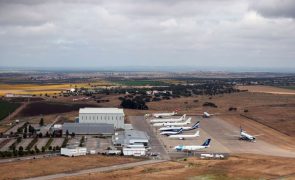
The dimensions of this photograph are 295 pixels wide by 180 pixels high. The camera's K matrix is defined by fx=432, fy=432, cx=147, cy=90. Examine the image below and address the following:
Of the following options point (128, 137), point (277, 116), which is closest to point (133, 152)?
point (128, 137)

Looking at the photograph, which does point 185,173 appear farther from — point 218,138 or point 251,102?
point 251,102

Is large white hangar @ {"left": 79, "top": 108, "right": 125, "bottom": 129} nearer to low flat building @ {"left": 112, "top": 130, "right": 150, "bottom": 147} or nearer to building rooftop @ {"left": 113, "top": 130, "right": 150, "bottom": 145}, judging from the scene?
building rooftop @ {"left": 113, "top": 130, "right": 150, "bottom": 145}

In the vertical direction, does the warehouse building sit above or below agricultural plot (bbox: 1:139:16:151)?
above

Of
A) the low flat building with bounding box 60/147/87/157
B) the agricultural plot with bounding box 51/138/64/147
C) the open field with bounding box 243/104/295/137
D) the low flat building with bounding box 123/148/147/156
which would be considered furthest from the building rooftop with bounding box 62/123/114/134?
the open field with bounding box 243/104/295/137

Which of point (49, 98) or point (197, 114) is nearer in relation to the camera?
point (197, 114)

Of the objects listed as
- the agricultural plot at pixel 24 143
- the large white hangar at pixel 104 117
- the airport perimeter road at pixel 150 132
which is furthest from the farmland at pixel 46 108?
the agricultural plot at pixel 24 143

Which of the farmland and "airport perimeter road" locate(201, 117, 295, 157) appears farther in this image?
the farmland

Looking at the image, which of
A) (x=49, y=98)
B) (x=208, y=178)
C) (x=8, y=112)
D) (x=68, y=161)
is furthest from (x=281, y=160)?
(x=49, y=98)
